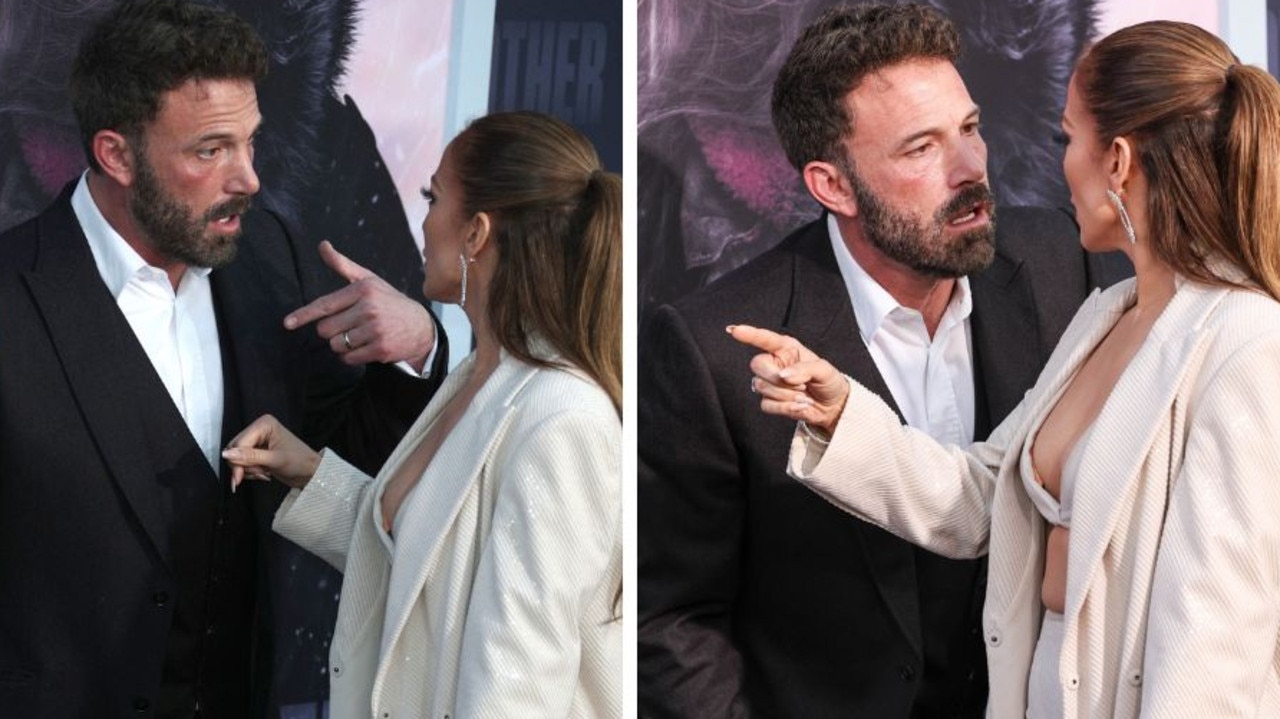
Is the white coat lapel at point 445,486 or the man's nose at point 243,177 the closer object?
the white coat lapel at point 445,486

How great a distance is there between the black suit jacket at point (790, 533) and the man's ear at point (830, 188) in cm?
5

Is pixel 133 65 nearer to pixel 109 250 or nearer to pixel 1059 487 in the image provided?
pixel 109 250

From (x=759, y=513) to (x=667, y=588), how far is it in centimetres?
22

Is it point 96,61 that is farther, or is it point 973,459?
point 96,61

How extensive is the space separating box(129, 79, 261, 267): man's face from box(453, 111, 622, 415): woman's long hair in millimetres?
399

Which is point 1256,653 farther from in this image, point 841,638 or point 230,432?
point 230,432

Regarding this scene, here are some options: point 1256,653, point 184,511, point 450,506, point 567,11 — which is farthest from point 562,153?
point 1256,653

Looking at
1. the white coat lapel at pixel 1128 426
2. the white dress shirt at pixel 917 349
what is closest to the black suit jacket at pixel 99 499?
the white dress shirt at pixel 917 349

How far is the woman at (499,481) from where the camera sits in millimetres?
2965

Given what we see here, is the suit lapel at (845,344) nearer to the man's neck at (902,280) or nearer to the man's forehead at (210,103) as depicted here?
the man's neck at (902,280)

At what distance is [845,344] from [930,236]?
249mm

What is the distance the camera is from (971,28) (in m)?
3.21

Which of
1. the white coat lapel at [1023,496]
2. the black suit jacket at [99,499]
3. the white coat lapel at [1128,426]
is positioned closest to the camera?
the white coat lapel at [1128,426]

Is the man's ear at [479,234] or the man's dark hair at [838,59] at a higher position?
the man's dark hair at [838,59]
